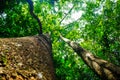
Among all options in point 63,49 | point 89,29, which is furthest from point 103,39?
point 63,49

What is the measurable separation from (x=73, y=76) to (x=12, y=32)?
6372 millimetres

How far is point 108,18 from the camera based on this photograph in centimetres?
1370

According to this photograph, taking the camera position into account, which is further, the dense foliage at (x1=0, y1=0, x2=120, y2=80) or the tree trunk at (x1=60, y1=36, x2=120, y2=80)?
the dense foliage at (x1=0, y1=0, x2=120, y2=80)

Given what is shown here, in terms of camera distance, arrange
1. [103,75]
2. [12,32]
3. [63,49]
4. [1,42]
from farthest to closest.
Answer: [63,49] → [12,32] → [103,75] → [1,42]

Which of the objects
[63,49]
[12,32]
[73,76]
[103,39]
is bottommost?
[73,76]

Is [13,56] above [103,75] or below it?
above

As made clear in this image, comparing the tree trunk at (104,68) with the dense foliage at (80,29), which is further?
the dense foliage at (80,29)

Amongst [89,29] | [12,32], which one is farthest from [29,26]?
[89,29]

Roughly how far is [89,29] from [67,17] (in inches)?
272

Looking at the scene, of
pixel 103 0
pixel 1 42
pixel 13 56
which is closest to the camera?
pixel 13 56

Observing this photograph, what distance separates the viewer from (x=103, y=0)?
48.2 feet

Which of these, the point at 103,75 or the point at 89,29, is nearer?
the point at 103,75

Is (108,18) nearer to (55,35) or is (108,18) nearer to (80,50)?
(55,35)

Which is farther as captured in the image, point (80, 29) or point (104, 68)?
point (80, 29)
